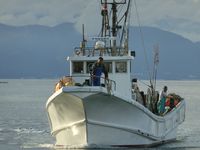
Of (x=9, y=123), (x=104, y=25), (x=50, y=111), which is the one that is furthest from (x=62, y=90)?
(x=9, y=123)

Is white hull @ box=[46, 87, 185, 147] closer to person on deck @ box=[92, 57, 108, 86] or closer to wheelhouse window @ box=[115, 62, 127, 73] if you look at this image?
person on deck @ box=[92, 57, 108, 86]

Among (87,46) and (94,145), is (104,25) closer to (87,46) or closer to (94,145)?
(87,46)

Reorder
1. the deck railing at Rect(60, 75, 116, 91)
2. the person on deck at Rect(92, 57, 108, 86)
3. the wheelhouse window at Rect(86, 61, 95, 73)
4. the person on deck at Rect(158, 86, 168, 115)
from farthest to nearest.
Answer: the person on deck at Rect(158, 86, 168, 115) < the wheelhouse window at Rect(86, 61, 95, 73) < the person on deck at Rect(92, 57, 108, 86) < the deck railing at Rect(60, 75, 116, 91)

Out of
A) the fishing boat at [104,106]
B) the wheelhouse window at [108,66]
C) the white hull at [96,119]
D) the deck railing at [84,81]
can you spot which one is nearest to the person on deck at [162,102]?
the fishing boat at [104,106]

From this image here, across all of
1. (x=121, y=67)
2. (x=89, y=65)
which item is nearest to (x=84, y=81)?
(x=89, y=65)

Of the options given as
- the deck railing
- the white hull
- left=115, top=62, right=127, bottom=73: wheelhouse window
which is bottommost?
the white hull

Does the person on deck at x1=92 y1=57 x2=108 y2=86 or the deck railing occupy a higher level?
the person on deck at x1=92 y1=57 x2=108 y2=86

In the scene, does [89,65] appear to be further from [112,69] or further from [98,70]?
[98,70]

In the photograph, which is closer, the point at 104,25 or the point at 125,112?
the point at 125,112

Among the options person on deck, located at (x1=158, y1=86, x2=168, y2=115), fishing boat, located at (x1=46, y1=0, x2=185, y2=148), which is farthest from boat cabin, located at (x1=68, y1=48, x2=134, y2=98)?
person on deck, located at (x1=158, y1=86, x2=168, y2=115)

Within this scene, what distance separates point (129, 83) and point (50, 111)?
3.96 meters

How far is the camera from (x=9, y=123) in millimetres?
55594

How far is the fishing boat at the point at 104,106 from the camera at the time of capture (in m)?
30.6

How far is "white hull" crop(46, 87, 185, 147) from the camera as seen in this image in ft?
99.7
